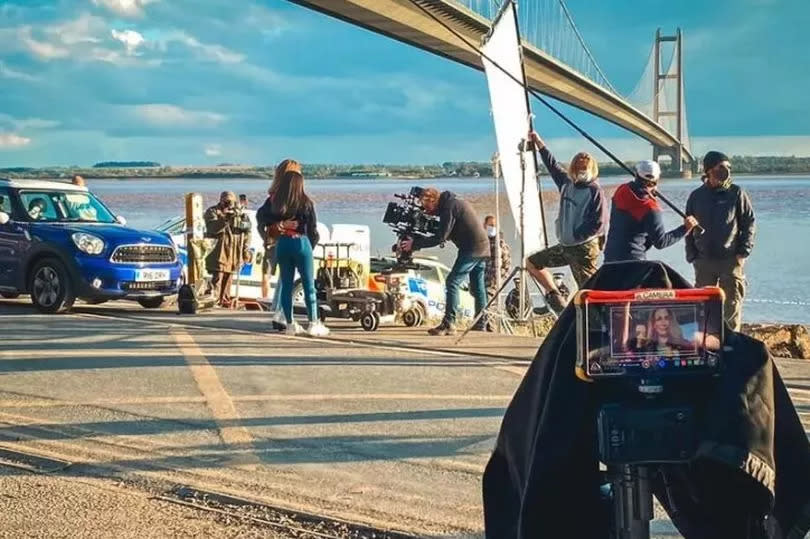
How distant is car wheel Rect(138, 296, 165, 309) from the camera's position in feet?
46.4

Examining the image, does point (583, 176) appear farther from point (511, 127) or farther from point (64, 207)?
point (64, 207)

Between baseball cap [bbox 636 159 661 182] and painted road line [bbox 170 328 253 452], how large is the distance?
355cm

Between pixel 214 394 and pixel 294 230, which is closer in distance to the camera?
pixel 214 394

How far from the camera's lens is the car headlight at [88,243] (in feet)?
42.9

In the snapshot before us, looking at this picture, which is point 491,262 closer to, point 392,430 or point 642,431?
point 392,430

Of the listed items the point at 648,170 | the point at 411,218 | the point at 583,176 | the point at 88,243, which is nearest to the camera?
the point at 648,170

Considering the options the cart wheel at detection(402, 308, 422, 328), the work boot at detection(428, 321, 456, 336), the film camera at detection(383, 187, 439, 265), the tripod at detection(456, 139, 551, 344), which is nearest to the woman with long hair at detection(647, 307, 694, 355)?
the tripod at detection(456, 139, 551, 344)

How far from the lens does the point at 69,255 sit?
1302cm

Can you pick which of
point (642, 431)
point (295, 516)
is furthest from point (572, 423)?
point (295, 516)

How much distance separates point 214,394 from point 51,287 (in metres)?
6.08

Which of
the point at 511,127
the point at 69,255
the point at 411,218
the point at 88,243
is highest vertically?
the point at 511,127

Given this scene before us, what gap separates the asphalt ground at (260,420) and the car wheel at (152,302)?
2.98 meters

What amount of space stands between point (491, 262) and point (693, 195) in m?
8.89

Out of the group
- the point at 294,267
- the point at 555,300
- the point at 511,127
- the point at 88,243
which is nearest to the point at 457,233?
the point at 511,127
